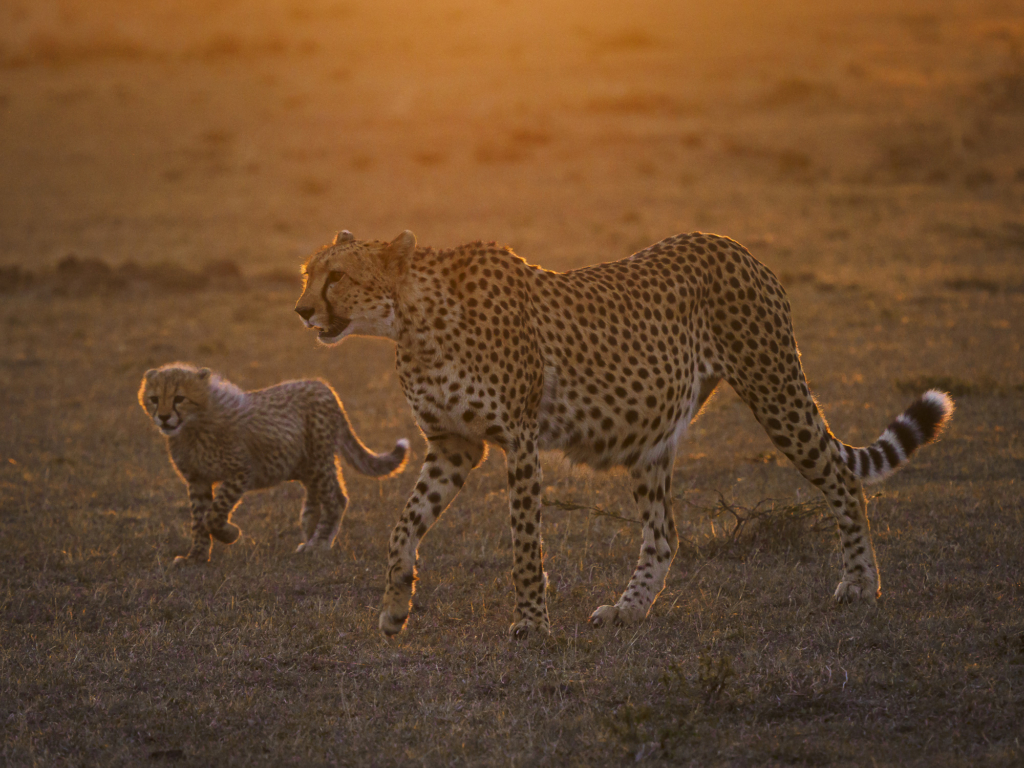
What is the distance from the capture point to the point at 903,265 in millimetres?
14188

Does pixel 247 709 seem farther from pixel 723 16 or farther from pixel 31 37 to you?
pixel 723 16

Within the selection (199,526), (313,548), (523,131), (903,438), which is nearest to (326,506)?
(313,548)

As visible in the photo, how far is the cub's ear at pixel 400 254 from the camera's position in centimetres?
471

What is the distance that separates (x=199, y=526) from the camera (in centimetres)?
619

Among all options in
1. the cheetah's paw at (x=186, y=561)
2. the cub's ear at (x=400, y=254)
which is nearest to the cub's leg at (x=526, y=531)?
the cub's ear at (x=400, y=254)

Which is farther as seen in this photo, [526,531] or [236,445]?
[236,445]

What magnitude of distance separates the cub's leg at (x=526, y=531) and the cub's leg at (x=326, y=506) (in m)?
1.95

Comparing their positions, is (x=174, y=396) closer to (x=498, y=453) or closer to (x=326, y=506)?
(x=326, y=506)

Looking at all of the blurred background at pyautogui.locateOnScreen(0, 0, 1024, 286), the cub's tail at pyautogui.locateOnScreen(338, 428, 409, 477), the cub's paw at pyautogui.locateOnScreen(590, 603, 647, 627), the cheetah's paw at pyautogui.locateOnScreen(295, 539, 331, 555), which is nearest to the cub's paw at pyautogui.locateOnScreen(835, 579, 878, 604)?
the cub's paw at pyautogui.locateOnScreen(590, 603, 647, 627)

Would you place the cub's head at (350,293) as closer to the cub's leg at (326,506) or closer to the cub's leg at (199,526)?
the cub's leg at (199,526)

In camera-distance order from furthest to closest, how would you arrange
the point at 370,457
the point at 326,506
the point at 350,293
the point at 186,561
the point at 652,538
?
the point at 370,457, the point at 326,506, the point at 186,561, the point at 652,538, the point at 350,293

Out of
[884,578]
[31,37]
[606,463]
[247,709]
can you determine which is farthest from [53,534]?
[31,37]

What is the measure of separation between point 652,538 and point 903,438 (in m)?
1.17

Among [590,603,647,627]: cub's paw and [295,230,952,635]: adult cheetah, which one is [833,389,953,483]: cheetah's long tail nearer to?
[295,230,952,635]: adult cheetah
